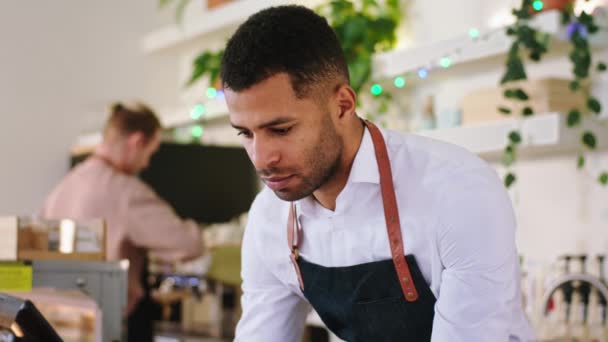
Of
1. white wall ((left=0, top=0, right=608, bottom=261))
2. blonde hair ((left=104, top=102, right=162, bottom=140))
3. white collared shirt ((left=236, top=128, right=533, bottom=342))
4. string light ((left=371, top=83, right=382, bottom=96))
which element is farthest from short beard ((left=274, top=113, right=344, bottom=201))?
white wall ((left=0, top=0, right=608, bottom=261))

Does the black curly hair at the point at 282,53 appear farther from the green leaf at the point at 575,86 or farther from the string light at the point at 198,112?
the string light at the point at 198,112

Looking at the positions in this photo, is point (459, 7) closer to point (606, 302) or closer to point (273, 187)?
point (606, 302)

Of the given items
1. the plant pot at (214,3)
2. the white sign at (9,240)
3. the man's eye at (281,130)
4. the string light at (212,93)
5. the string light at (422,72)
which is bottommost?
the white sign at (9,240)

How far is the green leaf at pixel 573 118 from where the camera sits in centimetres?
234

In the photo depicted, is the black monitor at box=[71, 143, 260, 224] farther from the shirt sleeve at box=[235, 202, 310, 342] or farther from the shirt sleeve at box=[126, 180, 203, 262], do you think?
the shirt sleeve at box=[235, 202, 310, 342]

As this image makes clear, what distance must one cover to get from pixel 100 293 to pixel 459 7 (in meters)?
1.74

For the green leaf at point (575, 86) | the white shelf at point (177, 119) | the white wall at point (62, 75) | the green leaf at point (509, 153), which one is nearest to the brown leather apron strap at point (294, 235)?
the green leaf at point (509, 153)

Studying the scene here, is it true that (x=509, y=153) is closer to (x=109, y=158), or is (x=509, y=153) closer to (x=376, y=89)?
(x=376, y=89)

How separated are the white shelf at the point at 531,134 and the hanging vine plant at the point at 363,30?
1.30ft

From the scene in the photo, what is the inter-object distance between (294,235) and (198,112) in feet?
8.09

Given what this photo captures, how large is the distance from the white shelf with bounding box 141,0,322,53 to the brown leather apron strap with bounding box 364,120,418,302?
1.82 m

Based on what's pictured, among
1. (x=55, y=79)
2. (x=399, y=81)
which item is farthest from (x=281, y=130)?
(x=55, y=79)

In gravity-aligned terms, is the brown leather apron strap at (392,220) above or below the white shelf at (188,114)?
below

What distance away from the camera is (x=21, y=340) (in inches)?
46.8
